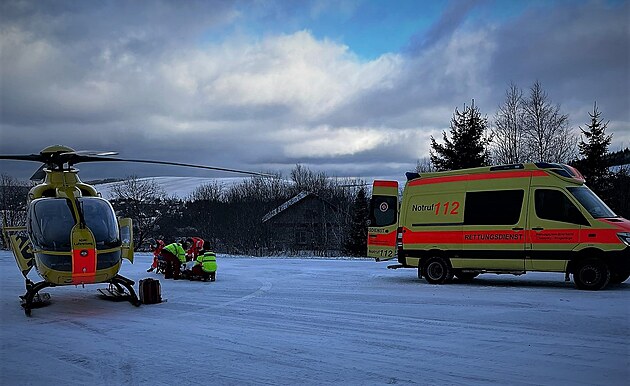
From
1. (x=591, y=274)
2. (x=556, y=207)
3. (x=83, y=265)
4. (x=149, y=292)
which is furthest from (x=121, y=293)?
(x=591, y=274)

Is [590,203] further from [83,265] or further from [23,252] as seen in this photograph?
[23,252]

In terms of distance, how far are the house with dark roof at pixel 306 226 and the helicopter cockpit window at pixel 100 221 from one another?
39643mm

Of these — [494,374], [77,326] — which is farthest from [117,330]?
[494,374]

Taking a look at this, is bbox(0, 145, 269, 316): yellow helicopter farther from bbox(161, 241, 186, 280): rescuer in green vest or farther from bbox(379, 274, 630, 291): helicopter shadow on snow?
bbox(379, 274, 630, 291): helicopter shadow on snow

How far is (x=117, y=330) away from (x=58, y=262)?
278 cm

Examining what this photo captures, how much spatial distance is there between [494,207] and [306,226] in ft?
143

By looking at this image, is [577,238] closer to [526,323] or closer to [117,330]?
[526,323]

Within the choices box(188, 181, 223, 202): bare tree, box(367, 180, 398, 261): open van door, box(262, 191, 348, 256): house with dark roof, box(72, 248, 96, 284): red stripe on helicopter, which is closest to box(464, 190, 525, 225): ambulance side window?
box(367, 180, 398, 261): open van door

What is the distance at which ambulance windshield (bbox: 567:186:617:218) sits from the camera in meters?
12.9

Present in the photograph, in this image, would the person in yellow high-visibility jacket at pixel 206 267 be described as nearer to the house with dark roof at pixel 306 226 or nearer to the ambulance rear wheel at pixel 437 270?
the ambulance rear wheel at pixel 437 270

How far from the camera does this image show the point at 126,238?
44.6 feet

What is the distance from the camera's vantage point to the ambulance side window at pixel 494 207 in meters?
13.8

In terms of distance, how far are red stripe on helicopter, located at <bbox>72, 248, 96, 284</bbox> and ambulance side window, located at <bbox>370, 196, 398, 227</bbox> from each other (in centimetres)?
817

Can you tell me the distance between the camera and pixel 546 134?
3588cm
